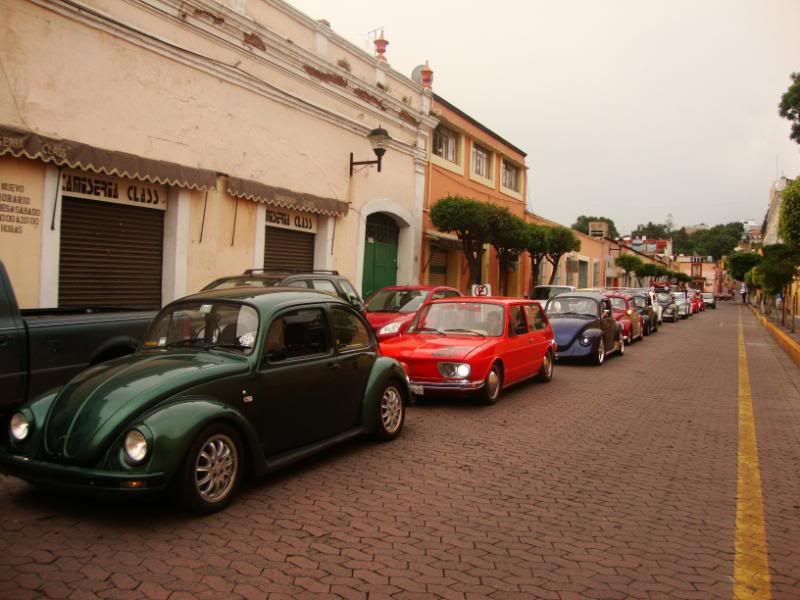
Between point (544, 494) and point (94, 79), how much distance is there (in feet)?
31.7

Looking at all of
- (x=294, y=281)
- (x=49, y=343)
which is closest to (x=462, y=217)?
(x=294, y=281)

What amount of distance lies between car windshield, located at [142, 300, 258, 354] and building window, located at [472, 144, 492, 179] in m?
21.8

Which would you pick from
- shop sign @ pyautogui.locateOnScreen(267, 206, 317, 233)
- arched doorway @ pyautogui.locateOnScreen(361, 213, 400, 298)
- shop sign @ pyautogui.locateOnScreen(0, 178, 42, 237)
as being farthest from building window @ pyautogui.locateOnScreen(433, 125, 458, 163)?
shop sign @ pyautogui.locateOnScreen(0, 178, 42, 237)

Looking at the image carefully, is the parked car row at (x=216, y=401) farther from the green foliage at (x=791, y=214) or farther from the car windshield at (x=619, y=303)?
the car windshield at (x=619, y=303)

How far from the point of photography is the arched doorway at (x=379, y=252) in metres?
19.0

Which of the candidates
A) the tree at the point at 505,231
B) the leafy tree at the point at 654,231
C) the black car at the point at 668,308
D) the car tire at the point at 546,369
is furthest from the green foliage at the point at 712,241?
the car tire at the point at 546,369

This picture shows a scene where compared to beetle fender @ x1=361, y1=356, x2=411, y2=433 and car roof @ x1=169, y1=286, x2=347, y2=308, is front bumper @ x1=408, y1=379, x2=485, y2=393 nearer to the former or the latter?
beetle fender @ x1=361, y1=356, x2=411, y2=433

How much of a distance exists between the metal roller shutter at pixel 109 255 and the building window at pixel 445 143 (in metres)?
12.6

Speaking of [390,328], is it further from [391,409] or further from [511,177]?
[511,177]

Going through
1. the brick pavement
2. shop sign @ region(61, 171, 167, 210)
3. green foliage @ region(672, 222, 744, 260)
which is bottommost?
the brick pavement

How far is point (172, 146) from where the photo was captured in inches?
470

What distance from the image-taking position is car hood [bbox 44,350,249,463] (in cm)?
404

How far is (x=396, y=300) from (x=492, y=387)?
5.48 m

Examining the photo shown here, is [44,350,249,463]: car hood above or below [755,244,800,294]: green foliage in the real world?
below
